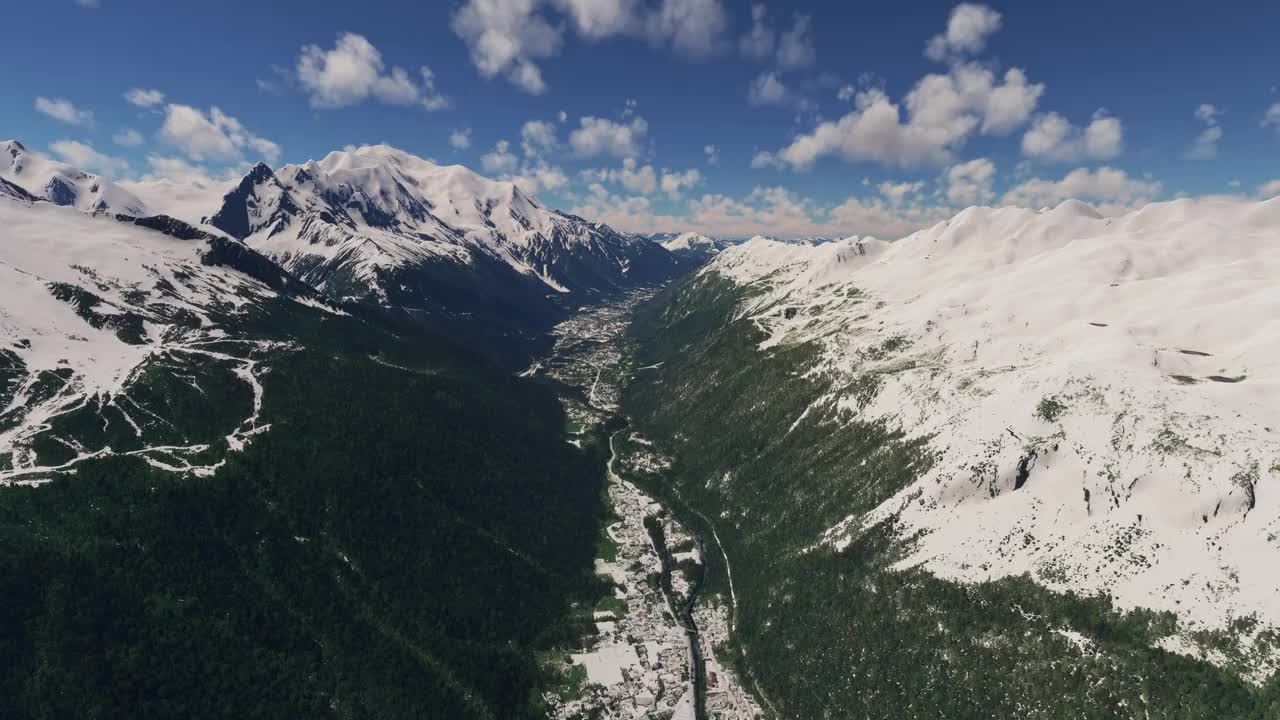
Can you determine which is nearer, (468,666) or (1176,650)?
(1176,650)

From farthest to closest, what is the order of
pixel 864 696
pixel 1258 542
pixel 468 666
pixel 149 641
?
pixel 468 666, pixel 864 696, pixel 149 641, pixel 1258 542

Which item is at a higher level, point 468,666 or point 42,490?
point 42,490

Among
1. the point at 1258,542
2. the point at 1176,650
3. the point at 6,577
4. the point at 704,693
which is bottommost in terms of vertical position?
the point at 704,693

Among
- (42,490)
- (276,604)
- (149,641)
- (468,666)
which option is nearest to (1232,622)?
(468,666)

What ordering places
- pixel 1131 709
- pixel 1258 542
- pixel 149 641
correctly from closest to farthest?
pixel 1131 709 → pixel 1258 542 → pixel 149 641

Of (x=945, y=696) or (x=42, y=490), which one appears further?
(x=42, y=490)

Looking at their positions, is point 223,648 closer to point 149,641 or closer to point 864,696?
point 149,641

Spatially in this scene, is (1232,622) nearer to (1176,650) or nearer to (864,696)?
(1176,650)

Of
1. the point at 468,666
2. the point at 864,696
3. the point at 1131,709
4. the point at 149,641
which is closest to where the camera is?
the point at 1131,709

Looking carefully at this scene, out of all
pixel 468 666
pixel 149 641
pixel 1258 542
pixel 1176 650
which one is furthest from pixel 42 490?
pixel 1258 542
